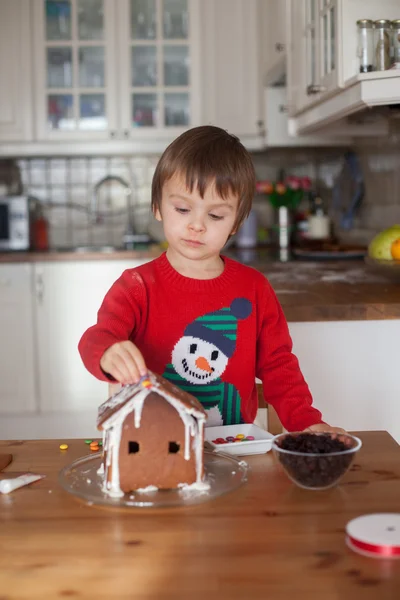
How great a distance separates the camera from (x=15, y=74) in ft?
13.1

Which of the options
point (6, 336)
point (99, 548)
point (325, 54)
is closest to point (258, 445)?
point (99, 548)

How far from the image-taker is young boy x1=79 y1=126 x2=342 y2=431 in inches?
49.6

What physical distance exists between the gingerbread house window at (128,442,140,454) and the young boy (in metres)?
0.25

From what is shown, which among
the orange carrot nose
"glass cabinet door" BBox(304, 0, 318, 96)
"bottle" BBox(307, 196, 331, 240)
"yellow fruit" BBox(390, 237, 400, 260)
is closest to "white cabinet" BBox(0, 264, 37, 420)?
"bottle" BBox(307, 196, 331, 240)

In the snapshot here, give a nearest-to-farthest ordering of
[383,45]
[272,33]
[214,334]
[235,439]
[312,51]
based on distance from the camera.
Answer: [235,439], [214,334], [383,45], [312,51], [272,33]

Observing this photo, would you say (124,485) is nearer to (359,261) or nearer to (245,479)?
(245,479)

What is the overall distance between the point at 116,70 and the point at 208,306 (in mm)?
2894

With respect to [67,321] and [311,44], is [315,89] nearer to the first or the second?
[311,44]

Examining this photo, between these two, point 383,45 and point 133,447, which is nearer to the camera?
point 133,447

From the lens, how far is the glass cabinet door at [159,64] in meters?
4.02

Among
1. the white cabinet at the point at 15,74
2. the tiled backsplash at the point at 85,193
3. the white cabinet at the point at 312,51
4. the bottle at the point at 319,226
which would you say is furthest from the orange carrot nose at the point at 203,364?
the tiled backsplash at the point at 85,193

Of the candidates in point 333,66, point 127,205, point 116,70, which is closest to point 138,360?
point 333,66

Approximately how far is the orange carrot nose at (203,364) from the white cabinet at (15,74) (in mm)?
2920

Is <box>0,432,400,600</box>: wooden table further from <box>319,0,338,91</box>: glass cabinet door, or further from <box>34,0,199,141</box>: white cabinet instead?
<box>34,0,199,141</box>: white cabinet
